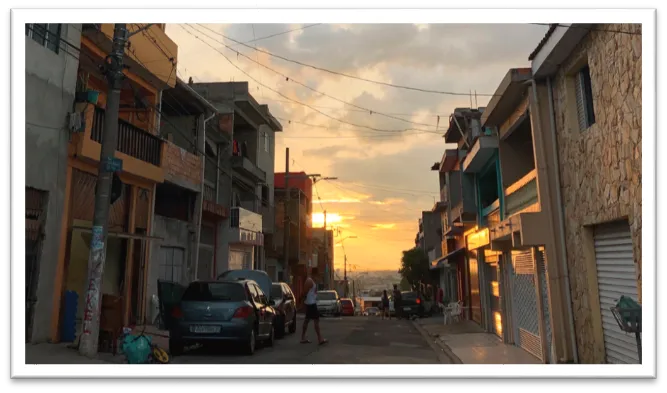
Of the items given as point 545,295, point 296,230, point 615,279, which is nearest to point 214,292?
point 545,295

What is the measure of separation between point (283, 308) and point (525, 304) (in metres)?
6.81

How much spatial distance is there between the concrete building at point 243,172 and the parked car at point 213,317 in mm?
11361

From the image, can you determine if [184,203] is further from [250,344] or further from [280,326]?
[250,344]

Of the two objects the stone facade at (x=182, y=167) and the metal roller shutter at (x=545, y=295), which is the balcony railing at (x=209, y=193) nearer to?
the stone facade at (x=182, y=167)

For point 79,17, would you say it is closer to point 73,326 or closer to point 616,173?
point 73,326

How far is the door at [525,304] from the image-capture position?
11133 mm

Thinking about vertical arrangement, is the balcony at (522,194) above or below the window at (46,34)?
below

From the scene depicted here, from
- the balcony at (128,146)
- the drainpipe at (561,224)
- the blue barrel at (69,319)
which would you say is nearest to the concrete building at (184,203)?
the balcony at (128,146)

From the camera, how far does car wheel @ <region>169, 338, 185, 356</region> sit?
9.98 metres

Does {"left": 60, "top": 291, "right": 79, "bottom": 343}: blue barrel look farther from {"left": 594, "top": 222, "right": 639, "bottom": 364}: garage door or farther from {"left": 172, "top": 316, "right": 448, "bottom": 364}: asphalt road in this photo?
{"left": 594, "top": 222, "right": 639, "bottom": 364}: garage door

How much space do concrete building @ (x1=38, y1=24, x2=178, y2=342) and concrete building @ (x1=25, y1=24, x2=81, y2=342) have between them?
130 mm

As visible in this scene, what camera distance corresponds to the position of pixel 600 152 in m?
7.67

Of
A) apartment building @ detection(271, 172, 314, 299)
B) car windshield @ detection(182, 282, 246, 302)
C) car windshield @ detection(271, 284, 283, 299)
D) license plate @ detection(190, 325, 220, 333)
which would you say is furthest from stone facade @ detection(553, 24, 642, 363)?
apartment building @ detection(271, 172, 314, 299)
